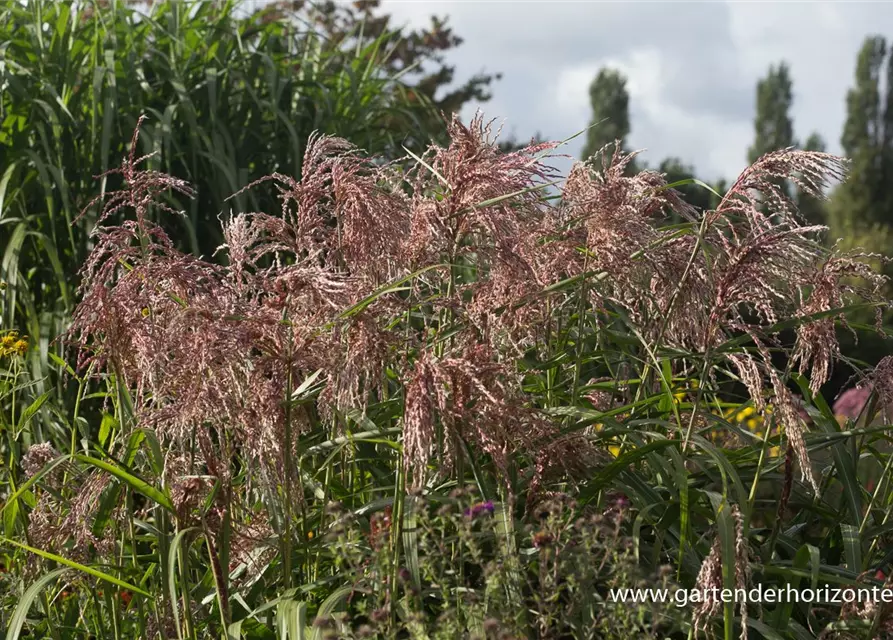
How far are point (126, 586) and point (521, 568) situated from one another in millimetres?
689

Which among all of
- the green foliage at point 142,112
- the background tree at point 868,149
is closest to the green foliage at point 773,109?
the background tree at point 868,149

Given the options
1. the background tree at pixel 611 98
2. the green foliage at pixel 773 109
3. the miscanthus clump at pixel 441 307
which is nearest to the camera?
the miscanthus clump at pixel 441 307

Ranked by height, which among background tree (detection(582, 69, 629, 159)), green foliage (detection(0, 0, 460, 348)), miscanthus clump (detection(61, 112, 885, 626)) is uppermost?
background tree (detection(582, 69, 629, 159))

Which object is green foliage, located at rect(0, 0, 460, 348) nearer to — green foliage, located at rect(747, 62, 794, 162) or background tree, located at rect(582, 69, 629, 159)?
background tree, located at rect(582, 69, 629, 159)

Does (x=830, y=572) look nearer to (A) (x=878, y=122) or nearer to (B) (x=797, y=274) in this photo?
(B) (x=797, y=274)

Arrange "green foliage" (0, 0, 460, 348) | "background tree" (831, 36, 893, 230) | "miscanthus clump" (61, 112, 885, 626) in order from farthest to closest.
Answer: "background tree" (831, 36, 893, 230) → "green foliage" (0, 0, 460, 348) → "miscanthus clump" (61, 112, 885, 626)

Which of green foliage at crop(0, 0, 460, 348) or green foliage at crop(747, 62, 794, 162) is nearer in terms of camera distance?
Answer: green foliage at crop(0, 0, 460, 348)

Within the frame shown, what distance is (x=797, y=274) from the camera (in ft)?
7.06

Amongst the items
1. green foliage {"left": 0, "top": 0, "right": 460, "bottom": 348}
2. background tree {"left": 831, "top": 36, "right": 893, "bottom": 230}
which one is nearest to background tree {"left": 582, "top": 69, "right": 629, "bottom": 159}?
background tree {"left": 831, "top": 36, "right": 893, "bottom": 230}

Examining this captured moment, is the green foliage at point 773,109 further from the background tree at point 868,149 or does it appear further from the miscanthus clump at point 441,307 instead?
the miscanthus clump at point 441,307

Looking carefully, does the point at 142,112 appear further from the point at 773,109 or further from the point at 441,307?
the point at 773,109

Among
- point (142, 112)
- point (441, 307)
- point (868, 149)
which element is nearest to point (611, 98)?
point (868, 149)

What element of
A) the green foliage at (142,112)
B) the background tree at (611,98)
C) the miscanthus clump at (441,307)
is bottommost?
the miscanthus clump at (441,307)

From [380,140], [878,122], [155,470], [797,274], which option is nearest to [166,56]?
[380,140]
